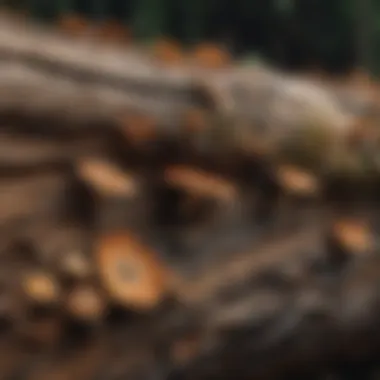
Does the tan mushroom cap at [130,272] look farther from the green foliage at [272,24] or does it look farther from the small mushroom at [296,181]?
the green foliage at [272,24]

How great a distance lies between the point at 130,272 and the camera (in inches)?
45.4

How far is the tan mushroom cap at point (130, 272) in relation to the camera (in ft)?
3.68

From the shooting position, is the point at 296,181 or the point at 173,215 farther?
the point at 296,181

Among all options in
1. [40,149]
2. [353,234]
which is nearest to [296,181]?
[353,234]

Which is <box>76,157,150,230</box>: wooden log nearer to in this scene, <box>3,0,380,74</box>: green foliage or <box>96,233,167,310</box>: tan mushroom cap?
<box>96,233,167,310</box>: tan mushroom cap

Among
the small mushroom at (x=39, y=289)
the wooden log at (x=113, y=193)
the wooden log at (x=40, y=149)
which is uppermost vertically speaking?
the wooden log at (x=40, y=149)

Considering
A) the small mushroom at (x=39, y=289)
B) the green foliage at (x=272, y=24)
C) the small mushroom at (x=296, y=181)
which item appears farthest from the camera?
the green foliage at (x=272, y=24)

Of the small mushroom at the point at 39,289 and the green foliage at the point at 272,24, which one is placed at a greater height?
the green foliage at the point at 272,24

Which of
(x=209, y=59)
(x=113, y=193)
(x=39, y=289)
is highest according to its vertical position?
(x=209, y=59)

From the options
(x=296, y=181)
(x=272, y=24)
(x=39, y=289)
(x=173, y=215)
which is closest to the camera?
(x=39, y=289)

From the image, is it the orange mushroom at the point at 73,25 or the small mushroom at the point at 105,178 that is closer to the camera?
the small mushroom at the point at 105,178

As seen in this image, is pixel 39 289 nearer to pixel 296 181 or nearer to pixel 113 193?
A: pixel 113 193

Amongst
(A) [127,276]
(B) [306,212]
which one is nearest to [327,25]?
(B) [306,212]

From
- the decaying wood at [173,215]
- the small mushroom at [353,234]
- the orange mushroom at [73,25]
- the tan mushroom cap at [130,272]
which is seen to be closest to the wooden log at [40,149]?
the decaying wood at [173,215]
